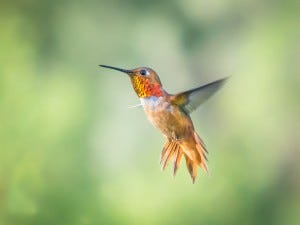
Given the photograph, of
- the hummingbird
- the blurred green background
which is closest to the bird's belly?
the hummingbird

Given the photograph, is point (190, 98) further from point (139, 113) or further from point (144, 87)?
point (139, 113)

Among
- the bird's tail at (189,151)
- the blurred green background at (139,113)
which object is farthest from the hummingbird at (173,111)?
the blurred green background at (139,113)

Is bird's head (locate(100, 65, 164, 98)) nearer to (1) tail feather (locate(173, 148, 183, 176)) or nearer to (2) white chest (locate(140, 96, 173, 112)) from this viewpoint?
(2) white chest (locate(140, 96, 173, 112))

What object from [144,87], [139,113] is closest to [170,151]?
[144,87]

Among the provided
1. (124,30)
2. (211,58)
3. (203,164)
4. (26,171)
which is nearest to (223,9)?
(211,58)

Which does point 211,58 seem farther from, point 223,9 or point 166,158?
point 166,158

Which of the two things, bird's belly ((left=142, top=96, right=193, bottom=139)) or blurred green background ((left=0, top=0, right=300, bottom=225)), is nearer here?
bird's belly ((left=142, top=96, right=193, bottom=139))

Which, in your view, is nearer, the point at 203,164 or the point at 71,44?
the point at 203,164
